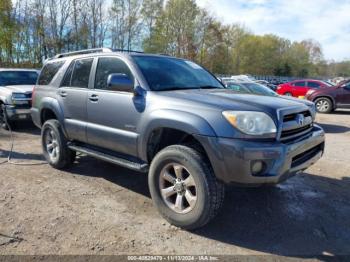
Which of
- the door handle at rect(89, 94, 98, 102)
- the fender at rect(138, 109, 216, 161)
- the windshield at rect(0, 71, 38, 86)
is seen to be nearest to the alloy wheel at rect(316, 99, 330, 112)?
the windshield at rect(0, 71, 38, 86)

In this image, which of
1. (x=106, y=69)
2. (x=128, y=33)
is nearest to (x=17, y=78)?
(x=106, y=69)

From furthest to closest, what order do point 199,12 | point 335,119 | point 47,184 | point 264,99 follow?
point 199,12
point 335,119
point 47,184
point 264,99

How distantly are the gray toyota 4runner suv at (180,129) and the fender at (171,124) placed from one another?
0.4 inches

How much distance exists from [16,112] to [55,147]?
12.2 feet

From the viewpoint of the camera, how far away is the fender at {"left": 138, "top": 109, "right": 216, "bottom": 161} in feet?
10.2

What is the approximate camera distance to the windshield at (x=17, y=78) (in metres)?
9.36

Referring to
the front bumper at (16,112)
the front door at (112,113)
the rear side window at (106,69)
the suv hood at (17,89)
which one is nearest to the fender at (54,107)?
the front door at (112,113)

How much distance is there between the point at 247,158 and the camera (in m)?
2.93

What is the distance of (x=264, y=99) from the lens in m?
3.56

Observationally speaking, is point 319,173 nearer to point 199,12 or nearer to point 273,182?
point 273,182

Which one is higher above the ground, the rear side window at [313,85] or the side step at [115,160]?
the rear side window at [313,85]

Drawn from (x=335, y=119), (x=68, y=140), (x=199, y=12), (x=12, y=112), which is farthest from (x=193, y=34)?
(x=68, y=140)

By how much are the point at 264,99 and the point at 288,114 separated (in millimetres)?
372

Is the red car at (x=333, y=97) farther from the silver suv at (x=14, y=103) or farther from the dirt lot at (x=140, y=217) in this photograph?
the silver suv at (x=14, y=103)
